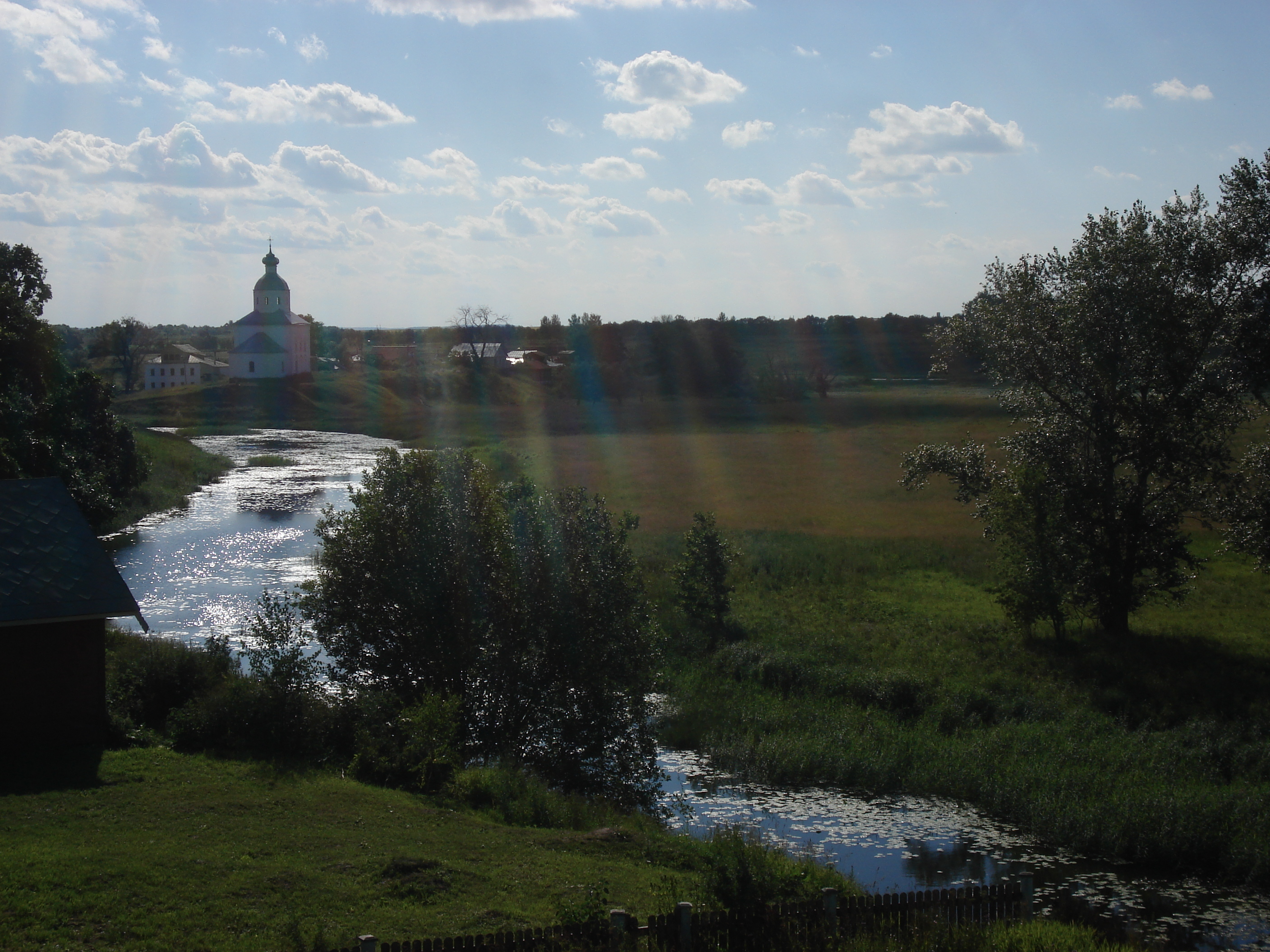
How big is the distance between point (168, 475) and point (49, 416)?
64.5ft

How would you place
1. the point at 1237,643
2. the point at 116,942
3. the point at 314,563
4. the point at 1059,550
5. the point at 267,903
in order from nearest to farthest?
the point at 116,942 → the point at 267,903 → the point at 1237,643 → the point at 1059,550 → the point at 314,563

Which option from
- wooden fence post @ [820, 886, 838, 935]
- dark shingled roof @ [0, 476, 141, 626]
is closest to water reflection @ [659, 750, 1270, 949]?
wooden fence post @ [820, 886, 838, 935]

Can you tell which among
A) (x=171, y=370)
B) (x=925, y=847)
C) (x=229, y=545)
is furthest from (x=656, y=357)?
(x=925, y=847)

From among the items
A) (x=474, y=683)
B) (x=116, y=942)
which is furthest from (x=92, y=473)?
(x=116, y=942)

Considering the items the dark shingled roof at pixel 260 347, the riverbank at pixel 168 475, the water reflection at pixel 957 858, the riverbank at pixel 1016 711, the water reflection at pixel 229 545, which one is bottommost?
the water reflection at pixel 957 858

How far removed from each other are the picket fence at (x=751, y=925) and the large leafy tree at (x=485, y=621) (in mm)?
8500

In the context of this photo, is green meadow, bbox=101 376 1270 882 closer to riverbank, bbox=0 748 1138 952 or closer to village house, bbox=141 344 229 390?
riverbank, bbox=0 748 1138 952

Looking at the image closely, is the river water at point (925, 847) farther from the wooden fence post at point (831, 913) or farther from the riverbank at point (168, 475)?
the riverbank at point (168, 475)

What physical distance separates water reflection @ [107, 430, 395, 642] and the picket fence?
19370mm

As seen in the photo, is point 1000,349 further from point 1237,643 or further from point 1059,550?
point 1237,643

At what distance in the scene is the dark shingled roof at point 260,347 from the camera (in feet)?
389

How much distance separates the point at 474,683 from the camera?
771 inches

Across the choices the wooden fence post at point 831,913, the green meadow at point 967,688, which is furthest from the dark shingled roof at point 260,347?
the wooden fence post at point 831,913

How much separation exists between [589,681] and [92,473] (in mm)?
31182
